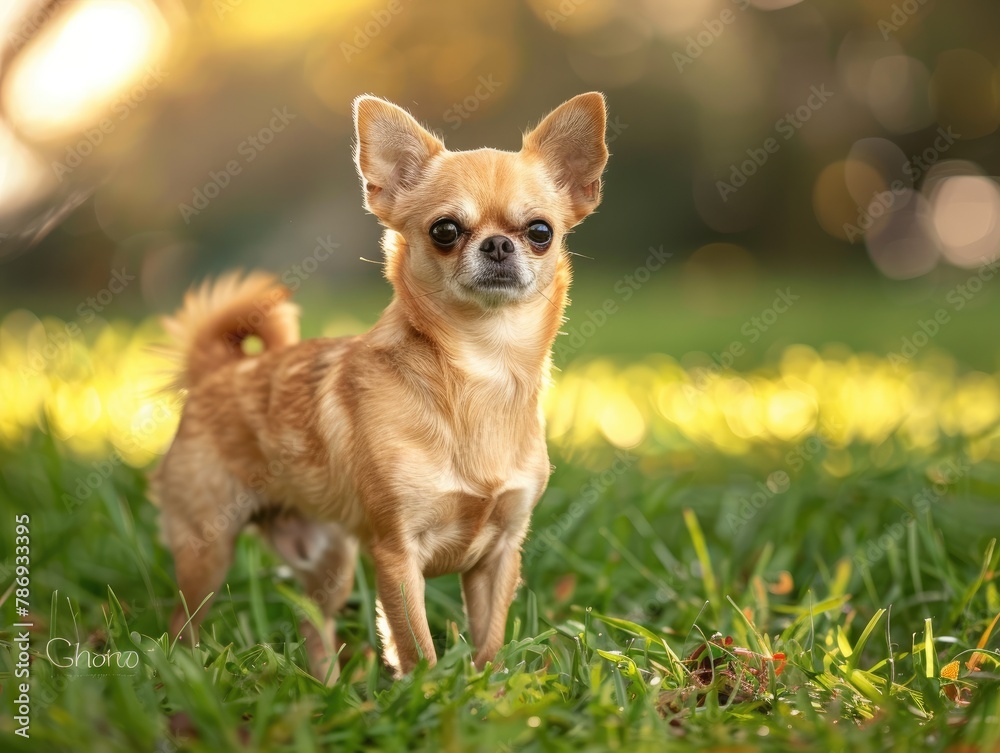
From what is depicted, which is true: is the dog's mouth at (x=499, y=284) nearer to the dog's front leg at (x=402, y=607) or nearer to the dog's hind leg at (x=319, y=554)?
the dog's front leg at (x=402, y=607)

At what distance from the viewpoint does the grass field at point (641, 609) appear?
2082 mm

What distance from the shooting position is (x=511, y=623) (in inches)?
128

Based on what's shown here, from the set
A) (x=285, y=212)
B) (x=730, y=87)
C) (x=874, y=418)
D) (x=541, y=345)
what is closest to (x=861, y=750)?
(x=541, y=345)

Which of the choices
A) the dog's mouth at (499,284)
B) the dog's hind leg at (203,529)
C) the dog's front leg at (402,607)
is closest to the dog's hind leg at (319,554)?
the dog's hind leg at (203,529)

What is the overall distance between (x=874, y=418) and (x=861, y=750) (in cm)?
358

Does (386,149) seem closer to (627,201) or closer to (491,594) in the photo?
(491,594)

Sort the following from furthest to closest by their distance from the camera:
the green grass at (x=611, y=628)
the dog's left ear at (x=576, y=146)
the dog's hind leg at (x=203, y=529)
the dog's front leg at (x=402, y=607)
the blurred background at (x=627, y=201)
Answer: the blurred background at (x=627, y=201)
the dog's hind leg at (x=203, y=529)
the dog's left ear at (x=576, y=146)
the dog's front leg at (x=402, y=607)
the green grass at (x=611, y=628)

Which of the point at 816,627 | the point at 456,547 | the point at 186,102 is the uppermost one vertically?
the point at 186,102

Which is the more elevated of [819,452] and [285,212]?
[285,212]

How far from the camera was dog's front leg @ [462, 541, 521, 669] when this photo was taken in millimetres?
2814

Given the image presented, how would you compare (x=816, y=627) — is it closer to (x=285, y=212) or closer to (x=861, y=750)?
(x=861, y=750)

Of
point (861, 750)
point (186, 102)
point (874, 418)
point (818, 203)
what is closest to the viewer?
point (861, 750)

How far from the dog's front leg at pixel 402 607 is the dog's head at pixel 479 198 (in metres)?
0.80

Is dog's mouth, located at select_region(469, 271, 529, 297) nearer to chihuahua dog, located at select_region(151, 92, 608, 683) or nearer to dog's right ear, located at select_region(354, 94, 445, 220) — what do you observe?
chihuahua dog, located at select_region(151, 92, 608, 683)
